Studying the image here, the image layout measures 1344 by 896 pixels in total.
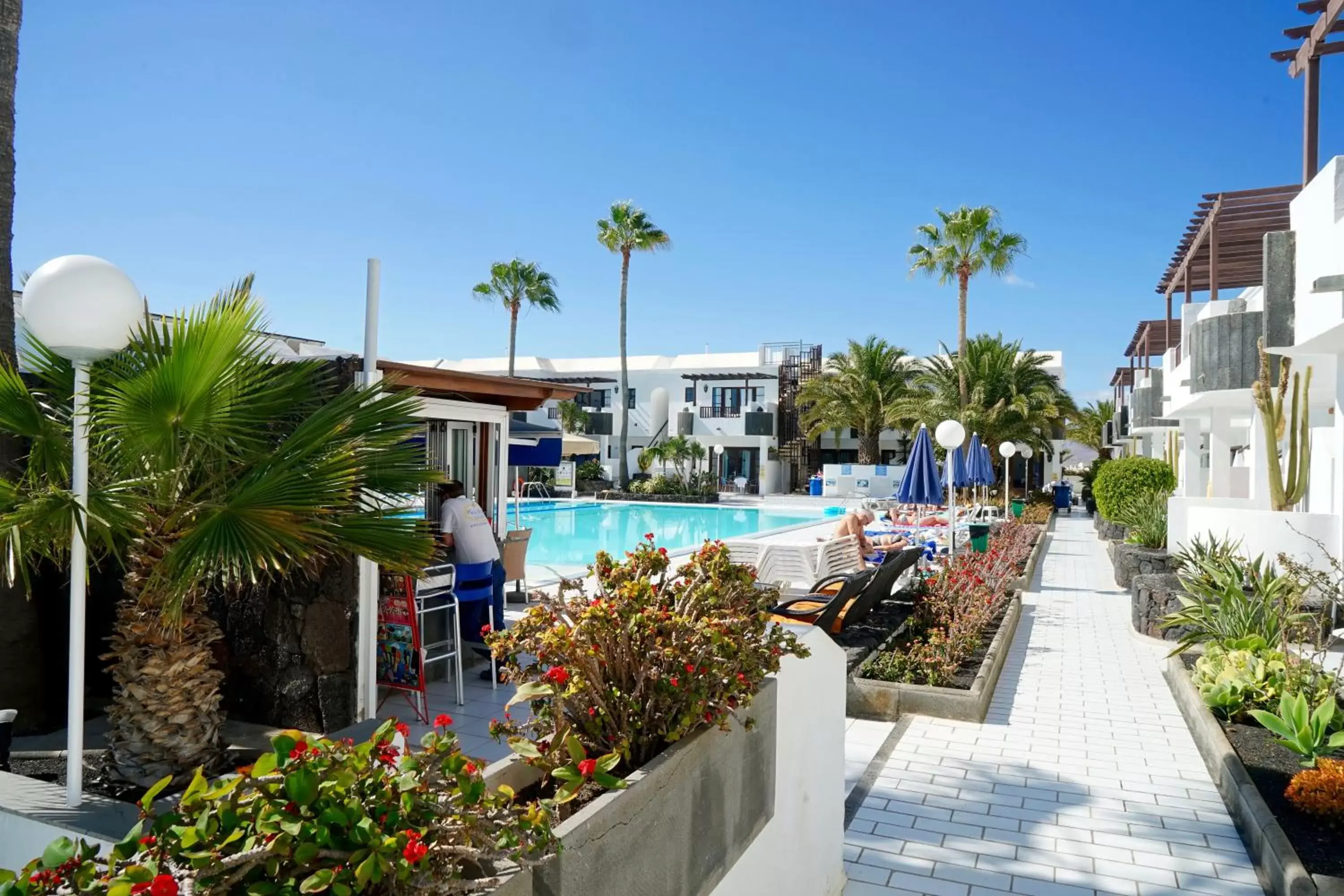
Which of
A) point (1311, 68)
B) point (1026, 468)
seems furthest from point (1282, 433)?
point (1026, 468)

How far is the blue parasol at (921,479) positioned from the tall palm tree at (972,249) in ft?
57.9

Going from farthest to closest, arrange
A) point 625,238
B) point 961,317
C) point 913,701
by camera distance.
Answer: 1. point 625,238
2. point 961,317
3. point 913,701

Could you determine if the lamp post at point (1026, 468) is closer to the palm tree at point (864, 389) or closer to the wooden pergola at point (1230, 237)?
the palm tree at point (864, 389)

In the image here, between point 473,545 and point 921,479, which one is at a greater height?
point 921,479

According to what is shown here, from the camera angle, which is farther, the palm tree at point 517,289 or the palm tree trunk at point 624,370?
the palm tree at point 517,289

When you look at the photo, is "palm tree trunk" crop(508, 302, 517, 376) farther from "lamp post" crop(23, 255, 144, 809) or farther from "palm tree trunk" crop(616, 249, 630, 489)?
"lamp post" crop(23, 255, 144, 809)

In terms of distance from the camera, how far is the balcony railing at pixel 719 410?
43.7 metres

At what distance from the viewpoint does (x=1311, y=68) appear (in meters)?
10.6

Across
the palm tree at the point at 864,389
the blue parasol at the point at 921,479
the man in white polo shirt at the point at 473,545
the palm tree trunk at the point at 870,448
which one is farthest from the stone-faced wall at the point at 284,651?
the palm tree trunk at the point at 870,448

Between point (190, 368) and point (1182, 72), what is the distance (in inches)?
664

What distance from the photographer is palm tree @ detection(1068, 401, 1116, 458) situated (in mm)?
40031

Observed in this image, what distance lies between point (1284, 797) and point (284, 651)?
215 inches

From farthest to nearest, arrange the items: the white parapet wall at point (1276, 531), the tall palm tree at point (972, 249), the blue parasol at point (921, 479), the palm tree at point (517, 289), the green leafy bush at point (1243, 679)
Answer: the palm tree at point (517, 289)
the tall palm tree at point (972, 249)
the blue parasol at point (921, 479)
the white parapet wall at point (1276, 531)
the green leafy bush at point (1243, 679)

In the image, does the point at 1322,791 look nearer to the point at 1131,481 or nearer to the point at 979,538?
the point at 979,538
